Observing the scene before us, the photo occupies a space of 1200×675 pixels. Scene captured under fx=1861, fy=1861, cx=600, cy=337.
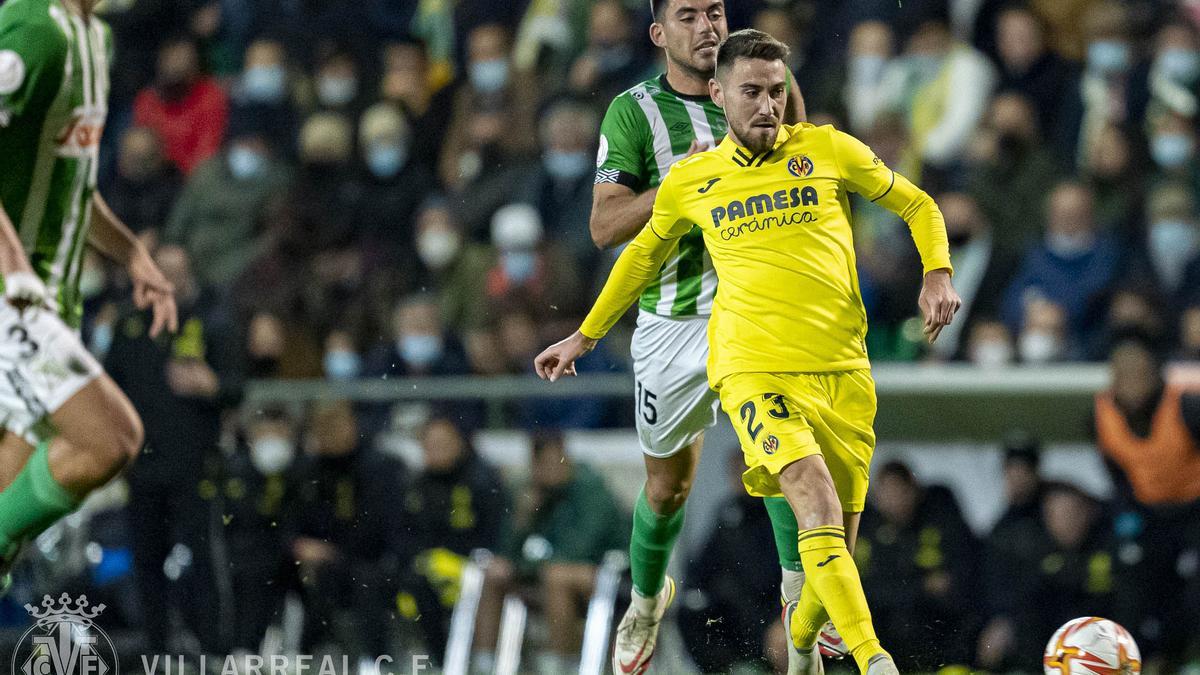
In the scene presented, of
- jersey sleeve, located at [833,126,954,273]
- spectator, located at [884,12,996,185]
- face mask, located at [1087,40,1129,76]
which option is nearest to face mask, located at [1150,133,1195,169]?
face mask, located at [1087,40,1129,76]

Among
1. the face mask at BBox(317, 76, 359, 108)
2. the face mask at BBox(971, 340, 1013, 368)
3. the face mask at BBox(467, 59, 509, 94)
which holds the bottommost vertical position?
the face mask at BBox(971, 340, 1013, 368)

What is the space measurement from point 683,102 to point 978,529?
336 centimetres

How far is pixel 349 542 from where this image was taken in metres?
9.59

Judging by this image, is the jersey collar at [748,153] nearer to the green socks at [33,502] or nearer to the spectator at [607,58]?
the green socks at [33,502]

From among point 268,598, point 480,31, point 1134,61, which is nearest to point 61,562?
point 268,598

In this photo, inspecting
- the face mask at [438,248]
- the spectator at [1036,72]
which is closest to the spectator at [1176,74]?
the spectator at [1036,72]

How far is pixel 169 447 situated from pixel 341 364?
1.18 meters

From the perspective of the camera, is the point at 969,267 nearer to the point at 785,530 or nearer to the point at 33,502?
the point at 785,530

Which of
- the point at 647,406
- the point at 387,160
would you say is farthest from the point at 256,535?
the point at 647,406

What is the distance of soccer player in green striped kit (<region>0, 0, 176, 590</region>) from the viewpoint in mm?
5926

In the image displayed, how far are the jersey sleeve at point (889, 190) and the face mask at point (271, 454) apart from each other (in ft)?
15.1

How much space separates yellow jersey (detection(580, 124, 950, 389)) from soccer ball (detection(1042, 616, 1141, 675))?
1.33 metres

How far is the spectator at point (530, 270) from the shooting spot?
33.4 ft

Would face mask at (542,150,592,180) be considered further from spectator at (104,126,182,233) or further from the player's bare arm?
the player's bare arm
